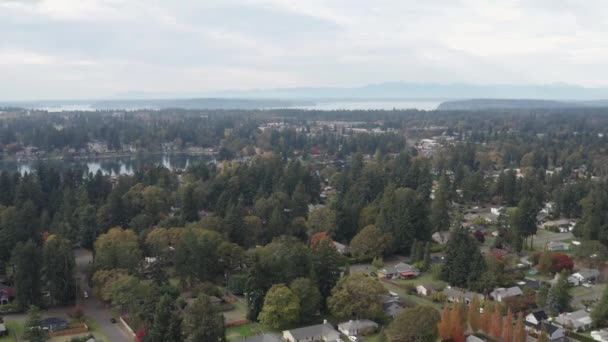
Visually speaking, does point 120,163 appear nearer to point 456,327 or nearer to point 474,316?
point 474,316

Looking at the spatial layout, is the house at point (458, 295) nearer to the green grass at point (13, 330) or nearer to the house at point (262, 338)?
the house at point (262, 338)

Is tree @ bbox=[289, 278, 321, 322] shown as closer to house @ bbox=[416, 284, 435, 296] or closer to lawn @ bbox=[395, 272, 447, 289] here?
house @ bbox=[416, 284, 435, 296]

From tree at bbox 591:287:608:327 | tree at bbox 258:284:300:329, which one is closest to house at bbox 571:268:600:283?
tree at bbox 591:287:608:327

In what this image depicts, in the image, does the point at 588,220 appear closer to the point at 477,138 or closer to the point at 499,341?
the point at 499,341

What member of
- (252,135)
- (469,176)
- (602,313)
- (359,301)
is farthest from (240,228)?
(252,135)

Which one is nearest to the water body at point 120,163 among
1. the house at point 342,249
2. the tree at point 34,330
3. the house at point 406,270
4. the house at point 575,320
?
the house at point 342,249

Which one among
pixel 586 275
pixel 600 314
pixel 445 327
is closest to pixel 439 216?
pixel 586 275
